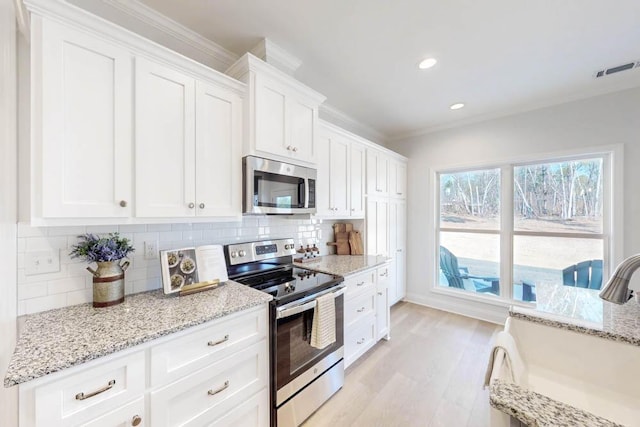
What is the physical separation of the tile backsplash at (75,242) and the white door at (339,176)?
2.67ft

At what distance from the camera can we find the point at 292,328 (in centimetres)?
161

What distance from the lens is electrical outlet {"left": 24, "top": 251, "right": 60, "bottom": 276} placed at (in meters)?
1.23

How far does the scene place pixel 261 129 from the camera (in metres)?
1.79

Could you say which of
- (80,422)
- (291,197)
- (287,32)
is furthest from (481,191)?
(80,422)

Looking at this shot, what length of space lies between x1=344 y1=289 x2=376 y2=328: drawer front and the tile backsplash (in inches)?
39.6

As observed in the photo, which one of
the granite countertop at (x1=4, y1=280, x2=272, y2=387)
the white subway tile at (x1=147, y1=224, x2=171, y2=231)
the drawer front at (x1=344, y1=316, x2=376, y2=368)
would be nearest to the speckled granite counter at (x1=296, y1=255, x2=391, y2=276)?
the drawer front at (x1=344, y1=316, x2=376, y2=368)

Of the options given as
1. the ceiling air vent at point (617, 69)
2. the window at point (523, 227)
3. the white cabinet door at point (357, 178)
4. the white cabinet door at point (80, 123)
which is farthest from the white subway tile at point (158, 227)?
the ceiling air vent at point (617, 69)

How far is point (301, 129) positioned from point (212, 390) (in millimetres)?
1871

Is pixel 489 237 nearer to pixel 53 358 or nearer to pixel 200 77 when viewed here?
pixel 200 77

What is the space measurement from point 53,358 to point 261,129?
1540mm

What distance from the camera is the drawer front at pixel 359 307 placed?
7.23 ft

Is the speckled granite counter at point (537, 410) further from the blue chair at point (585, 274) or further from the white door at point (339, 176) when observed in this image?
the blue chair at point (585, 274)

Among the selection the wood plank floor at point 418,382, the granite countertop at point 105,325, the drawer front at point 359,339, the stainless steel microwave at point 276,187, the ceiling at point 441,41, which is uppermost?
the ceiling at point 441,41

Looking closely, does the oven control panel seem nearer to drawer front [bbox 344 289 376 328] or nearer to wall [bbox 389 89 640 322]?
drawer front [bbox 344 289 376 328]
